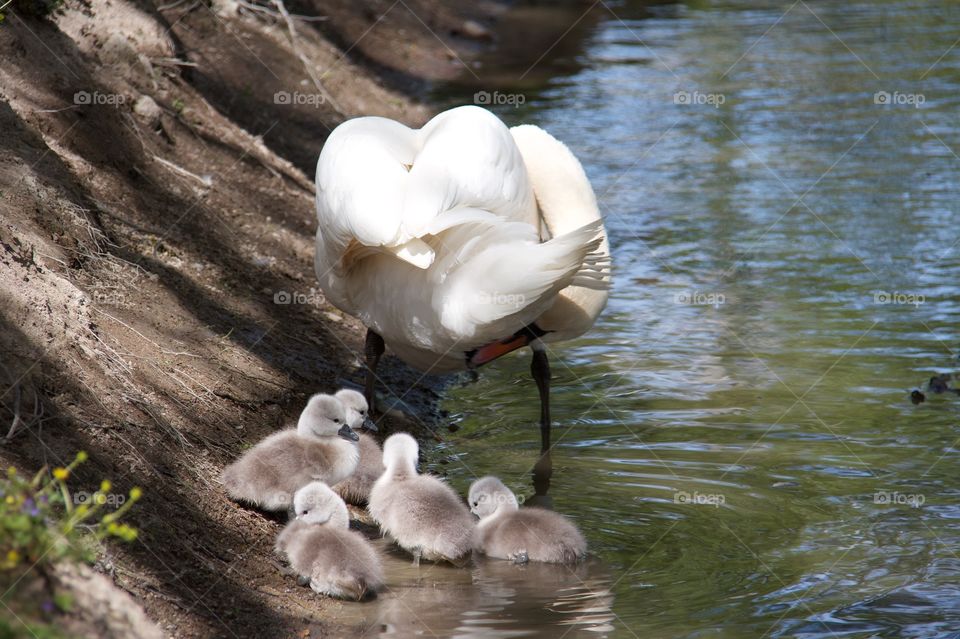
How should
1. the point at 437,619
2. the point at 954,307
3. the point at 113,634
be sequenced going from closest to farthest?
the point at 113,634, the point at 437,619, the point at 954,307

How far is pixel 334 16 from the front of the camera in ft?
68.4

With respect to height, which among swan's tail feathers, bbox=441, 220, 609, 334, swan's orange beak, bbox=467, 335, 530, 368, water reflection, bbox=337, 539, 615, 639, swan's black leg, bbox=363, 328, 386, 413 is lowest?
water reflection, bbox=337, 539, 615, 639

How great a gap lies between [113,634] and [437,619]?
181 cm

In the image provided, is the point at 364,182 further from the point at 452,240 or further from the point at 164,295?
the point at 164,295

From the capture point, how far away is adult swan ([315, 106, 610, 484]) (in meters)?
5.74

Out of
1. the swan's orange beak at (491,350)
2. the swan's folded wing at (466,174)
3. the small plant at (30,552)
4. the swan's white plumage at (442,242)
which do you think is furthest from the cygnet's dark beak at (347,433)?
the small plant at (30,552)

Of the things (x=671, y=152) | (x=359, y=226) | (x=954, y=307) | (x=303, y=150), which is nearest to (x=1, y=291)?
(x=359, y=226)

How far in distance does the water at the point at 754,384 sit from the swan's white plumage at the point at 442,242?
41.7 inches

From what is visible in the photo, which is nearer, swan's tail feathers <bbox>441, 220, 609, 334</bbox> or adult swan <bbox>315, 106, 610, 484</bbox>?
swan's tail feathers <bbox>441, 220, 609, 334</bbox>

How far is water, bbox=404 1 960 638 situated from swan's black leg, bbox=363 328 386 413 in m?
0.55

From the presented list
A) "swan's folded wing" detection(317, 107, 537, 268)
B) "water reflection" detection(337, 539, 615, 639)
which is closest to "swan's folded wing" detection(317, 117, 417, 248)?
"swan's folded wing" detection(317, 107, 537, 268)

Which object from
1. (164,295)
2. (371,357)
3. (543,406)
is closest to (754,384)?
(543,406)

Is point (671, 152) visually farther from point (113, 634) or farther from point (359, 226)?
point (113, 634)

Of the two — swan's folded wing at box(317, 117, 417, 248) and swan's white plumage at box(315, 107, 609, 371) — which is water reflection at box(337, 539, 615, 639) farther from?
swan's folded wing at box(317, 117, 417, 248)
